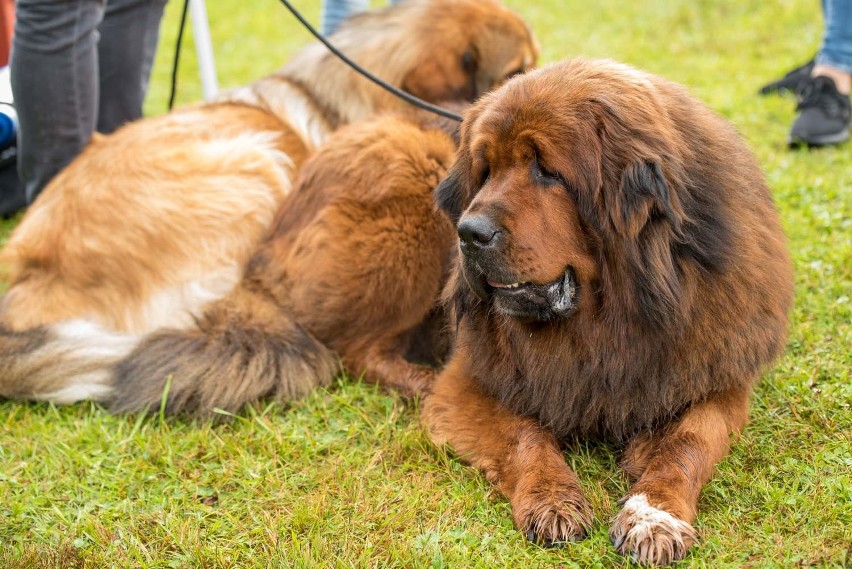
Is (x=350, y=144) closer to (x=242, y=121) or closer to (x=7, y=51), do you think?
(x=242, y=121)

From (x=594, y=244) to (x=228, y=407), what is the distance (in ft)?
5.57

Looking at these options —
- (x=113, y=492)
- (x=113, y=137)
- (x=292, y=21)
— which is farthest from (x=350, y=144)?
(x=292, y=21)

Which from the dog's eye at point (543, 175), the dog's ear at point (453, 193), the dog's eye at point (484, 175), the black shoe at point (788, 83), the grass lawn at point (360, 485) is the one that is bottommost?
the grass lawn at point (360, 485)

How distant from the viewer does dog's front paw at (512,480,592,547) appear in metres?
2.53

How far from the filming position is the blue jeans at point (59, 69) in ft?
12.8

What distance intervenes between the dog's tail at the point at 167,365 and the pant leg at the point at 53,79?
45.1 inches

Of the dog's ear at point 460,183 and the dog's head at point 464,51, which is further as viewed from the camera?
the dog's head at point 464,51

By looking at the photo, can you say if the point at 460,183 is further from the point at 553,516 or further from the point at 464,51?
the point at 464,51

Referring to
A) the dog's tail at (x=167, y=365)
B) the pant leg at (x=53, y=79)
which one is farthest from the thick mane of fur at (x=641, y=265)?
the pant leg at (x=53, y=79)

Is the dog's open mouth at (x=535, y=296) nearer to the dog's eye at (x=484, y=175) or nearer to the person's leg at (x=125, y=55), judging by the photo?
the dog's eye at (x=484, y=175)

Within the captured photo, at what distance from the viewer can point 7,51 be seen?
17.2 ft

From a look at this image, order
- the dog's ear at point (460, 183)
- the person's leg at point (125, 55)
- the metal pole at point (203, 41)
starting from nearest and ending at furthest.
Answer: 1. the dog's ear at point (460, 183)
2. the person's leg at point (125, 55)
3. the metal pole at point (203, 41)

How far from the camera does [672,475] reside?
8.52 feet

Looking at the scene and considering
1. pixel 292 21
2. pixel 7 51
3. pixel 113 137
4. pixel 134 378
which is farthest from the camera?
pixel 292 21
